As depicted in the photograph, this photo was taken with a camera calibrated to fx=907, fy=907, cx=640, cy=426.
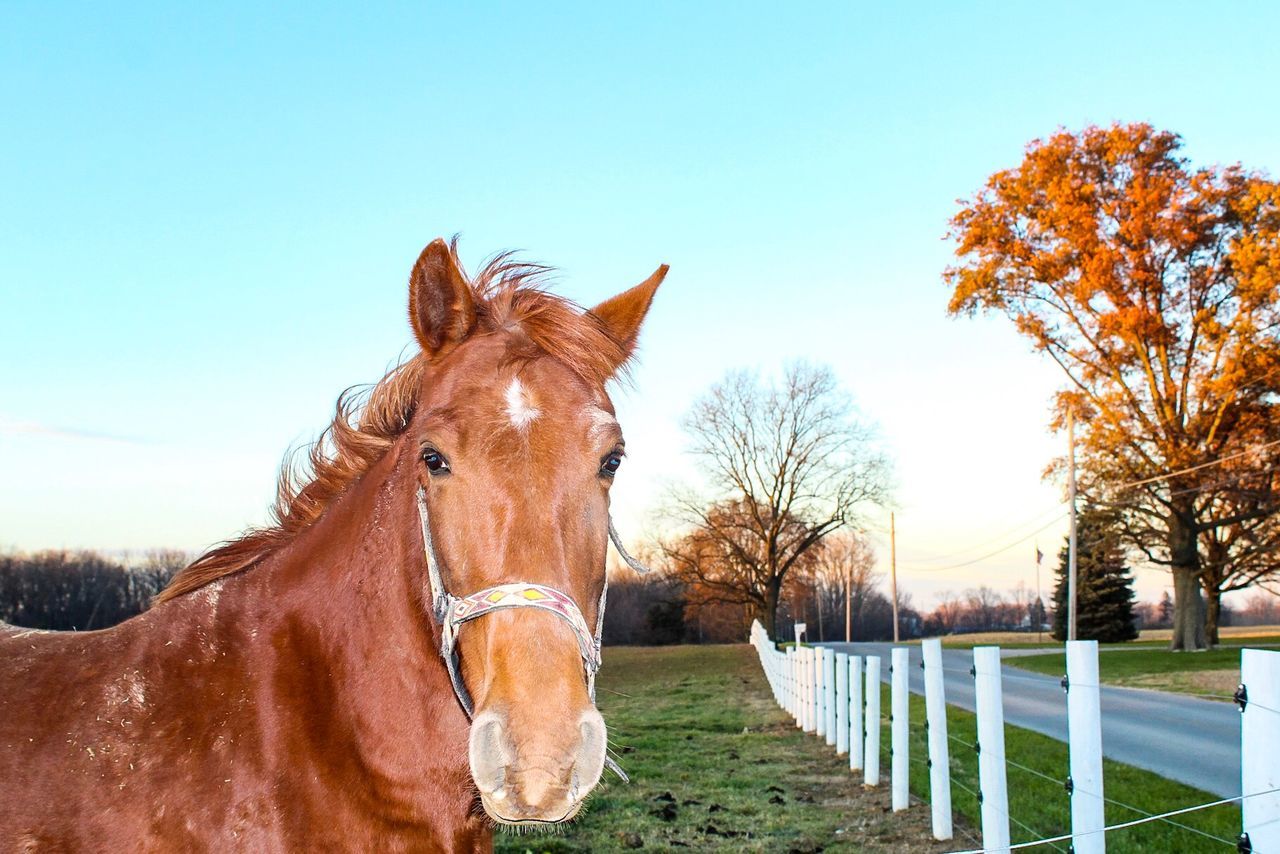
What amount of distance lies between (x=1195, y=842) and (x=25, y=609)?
15364 mm

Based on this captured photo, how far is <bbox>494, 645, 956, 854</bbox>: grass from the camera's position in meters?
6.75

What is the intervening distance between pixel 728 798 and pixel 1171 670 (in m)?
17.1

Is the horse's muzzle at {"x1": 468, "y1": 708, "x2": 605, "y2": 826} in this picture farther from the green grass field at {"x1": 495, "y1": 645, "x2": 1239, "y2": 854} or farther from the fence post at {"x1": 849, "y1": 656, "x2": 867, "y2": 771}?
the fence post at {"x1": 849, "y1": 656, "x2": 867, "y2": 771}

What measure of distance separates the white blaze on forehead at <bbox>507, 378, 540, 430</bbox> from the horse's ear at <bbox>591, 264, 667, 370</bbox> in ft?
1.97

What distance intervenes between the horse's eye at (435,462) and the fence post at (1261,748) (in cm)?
308

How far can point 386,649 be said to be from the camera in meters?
2.41

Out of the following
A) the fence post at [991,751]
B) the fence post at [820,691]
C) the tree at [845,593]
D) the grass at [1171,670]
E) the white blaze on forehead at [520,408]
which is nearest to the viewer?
the white blaze on forehead at [520,408]

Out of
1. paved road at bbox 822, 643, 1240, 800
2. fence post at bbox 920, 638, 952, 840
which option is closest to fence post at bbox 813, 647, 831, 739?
paved road at bbox 822, 643, 1240, 800

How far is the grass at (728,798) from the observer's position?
266 inches

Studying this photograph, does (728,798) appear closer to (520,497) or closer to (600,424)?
(600,424)

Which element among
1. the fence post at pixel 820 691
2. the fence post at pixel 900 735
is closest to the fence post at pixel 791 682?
the fence post at pixel 820 691

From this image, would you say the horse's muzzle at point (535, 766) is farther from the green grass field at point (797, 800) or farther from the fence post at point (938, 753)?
the fence post at point (938, 753)

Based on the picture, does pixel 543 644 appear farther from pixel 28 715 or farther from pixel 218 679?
pixel 28 715

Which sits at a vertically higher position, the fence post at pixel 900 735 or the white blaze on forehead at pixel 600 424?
the white blaze on forehead at pixel 600 424
